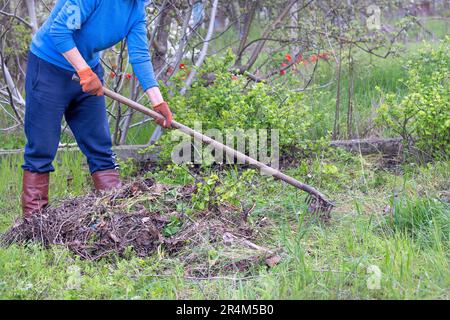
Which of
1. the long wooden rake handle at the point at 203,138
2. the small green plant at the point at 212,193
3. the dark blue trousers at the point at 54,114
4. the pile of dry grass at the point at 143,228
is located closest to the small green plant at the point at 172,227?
the pile of dry grass at the point at 143,228

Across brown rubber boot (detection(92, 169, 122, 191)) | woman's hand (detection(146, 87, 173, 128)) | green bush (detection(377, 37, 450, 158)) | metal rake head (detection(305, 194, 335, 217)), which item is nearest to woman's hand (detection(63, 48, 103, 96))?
woman's hand (detection(146, 87, 173, 128))

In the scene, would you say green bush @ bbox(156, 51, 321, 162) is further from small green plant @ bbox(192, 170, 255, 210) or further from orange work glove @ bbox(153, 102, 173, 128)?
small green plant @ bbox(192, 170, 255, 210)

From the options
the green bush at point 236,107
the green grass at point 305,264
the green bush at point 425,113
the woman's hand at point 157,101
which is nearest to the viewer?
the green grass at point 305,264

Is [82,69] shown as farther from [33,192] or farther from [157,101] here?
[33,192]

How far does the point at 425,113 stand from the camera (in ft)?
16.9

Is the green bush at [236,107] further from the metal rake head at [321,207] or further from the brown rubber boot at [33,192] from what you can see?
the brown rubber boot at [33,192]

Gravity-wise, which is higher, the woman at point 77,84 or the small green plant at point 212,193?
the woman at point 77,84

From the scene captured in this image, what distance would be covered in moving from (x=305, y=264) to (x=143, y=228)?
1.03 meters

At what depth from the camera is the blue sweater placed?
12.9 feet

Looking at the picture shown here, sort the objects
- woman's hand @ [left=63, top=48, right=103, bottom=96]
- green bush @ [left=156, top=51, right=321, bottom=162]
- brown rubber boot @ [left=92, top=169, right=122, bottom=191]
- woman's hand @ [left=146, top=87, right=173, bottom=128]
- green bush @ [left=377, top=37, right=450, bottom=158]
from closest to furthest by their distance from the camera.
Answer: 1. woman's hand @ [left=63, top=48, right=103, bottom=96]
2. woman's hand @ [left=146, top=87, right=173, bottom=128]
3. brown rubber boot @ [left=92, top=169, right=122, bottom=191]
4. green bush @ [left=377, top=37, right=450, bottom=158]
5. green bush @ [left=156, top=51, right=321, bottom=162]

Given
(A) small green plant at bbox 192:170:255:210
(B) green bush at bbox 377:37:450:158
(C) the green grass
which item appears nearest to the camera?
(C) the green grass

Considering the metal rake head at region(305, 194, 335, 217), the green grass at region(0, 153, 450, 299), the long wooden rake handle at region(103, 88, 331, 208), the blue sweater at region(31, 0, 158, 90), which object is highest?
the blue sweater at region(31, 0, 158, 90)

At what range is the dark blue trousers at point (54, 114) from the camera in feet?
14.1

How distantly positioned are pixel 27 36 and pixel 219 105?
242 cm
